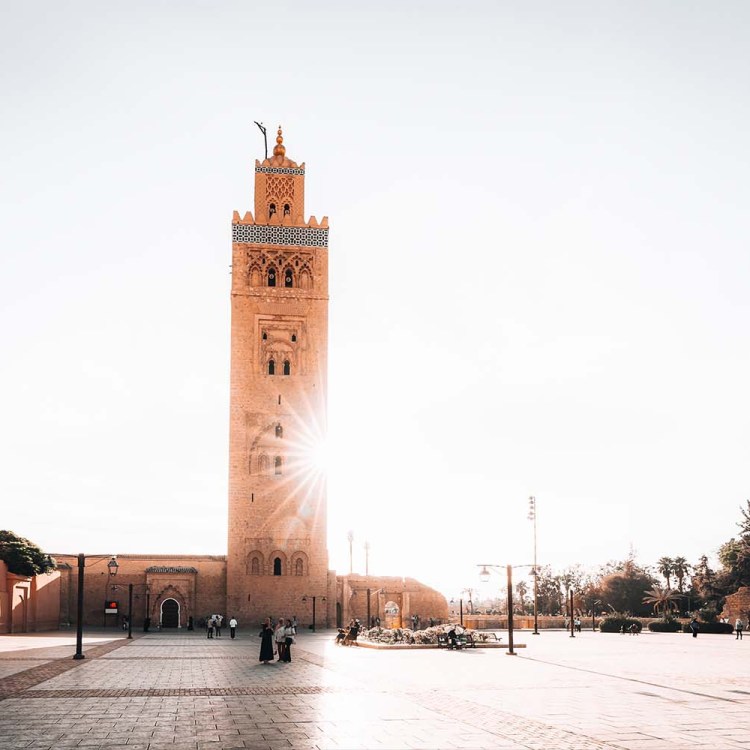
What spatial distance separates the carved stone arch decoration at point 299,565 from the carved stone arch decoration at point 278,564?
15.1 inches

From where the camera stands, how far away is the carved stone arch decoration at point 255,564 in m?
49.2

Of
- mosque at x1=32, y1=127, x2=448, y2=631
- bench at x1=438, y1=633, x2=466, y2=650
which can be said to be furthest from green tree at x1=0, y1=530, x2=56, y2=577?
bench at x1=438, y1=633, x2=466, y2=650

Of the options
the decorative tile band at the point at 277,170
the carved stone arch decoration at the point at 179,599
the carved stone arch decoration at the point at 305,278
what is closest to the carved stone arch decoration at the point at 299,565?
the carved stone arch decoration at the point at 179,599

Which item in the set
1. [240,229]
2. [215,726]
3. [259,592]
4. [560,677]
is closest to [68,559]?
[259,592]

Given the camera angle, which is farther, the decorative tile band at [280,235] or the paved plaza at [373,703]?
the decorative tile band at [280,235]

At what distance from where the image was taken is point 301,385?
52.0 meters

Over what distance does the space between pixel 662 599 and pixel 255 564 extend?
103ft

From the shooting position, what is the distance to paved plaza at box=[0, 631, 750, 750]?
9445 mm

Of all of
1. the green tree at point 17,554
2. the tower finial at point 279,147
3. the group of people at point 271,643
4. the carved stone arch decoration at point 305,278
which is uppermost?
the tower finial at point 279,147

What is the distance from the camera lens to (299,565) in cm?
4959

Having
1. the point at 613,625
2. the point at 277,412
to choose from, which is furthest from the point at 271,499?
the point at 613,625

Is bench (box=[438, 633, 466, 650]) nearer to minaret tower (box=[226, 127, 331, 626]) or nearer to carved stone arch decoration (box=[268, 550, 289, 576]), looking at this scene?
minaret tower (box=[226, 127, 331, 626])

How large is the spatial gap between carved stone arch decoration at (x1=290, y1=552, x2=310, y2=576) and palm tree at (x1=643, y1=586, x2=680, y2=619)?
91.5 ft

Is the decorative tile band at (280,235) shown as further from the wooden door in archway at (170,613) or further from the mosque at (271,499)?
the wooden door in archway at (170,613)
